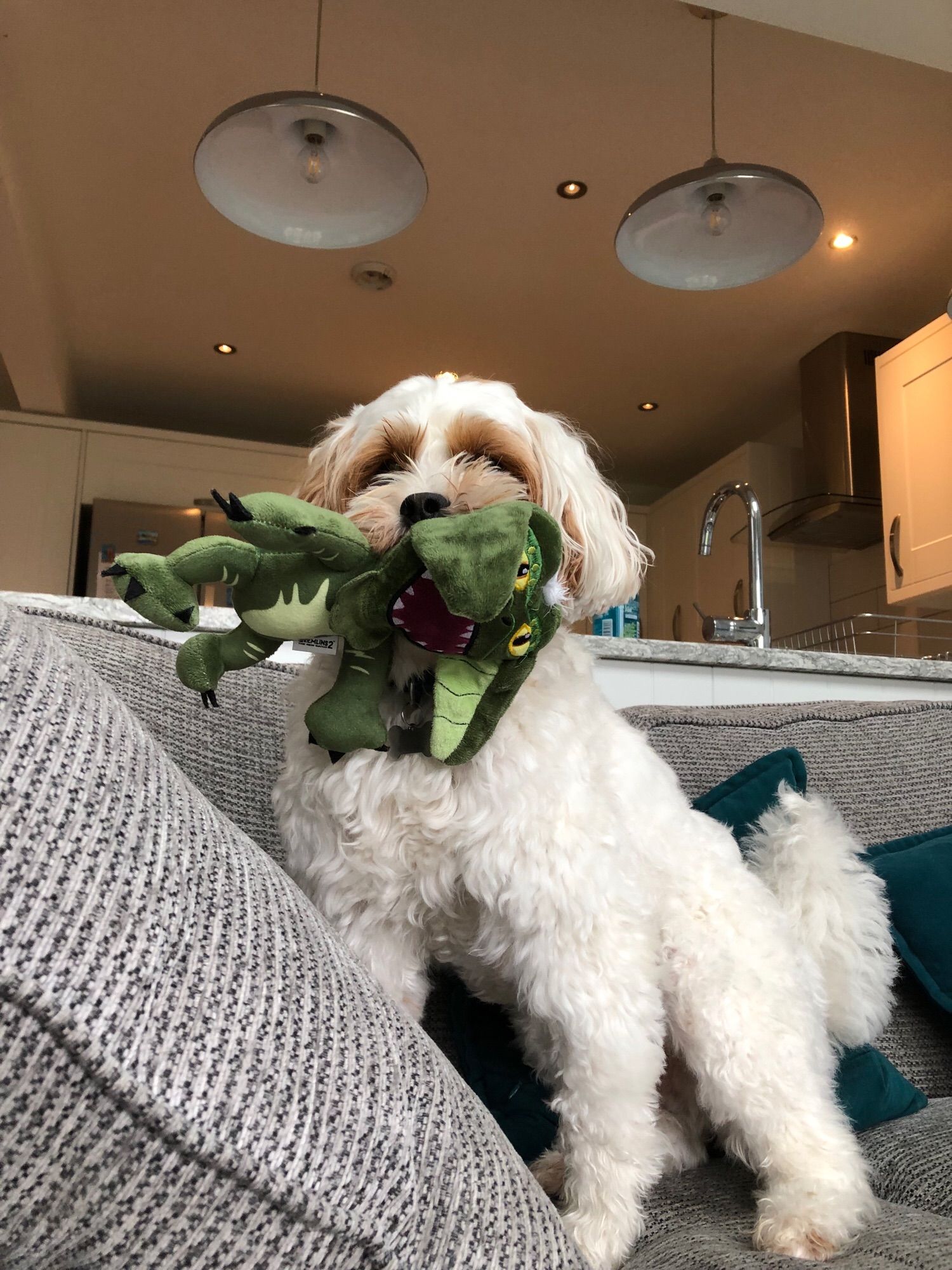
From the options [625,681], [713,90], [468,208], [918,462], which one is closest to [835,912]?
[625,681]

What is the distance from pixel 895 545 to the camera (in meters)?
4.36

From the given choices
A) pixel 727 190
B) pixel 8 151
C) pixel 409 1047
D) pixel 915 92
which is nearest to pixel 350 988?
pixel 409 1047

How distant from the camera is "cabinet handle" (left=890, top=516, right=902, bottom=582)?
4.34 metres

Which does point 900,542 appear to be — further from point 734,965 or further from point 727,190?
point 734,965

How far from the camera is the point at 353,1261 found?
0.45 metres

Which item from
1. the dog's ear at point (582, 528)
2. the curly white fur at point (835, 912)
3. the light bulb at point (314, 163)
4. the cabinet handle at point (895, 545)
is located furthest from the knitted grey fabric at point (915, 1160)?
the cabinet handle at point (895, 545)

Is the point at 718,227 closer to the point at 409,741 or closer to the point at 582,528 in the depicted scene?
the point at 582,528

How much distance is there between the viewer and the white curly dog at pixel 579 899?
0.85 metres

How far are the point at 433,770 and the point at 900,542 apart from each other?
403cm

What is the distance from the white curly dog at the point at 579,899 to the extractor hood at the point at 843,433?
13.0 feet

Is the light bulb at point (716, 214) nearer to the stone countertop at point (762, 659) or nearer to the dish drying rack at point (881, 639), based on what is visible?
the stone countertop at point (762, 659)

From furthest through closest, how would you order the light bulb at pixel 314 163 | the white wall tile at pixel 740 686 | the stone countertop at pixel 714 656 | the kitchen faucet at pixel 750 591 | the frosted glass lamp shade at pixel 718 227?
the kitchen faucet at pixel 750 591 < the frosted glass lamp shade at pixel 718 227 < the light bulb at pixel 314 163 < the white wall tile at pixel 740 686 < the stone countertop at pixel 714 656

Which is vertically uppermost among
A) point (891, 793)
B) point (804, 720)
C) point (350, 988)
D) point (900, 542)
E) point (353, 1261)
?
point (900, 542)

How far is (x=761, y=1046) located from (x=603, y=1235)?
0.24 metres
